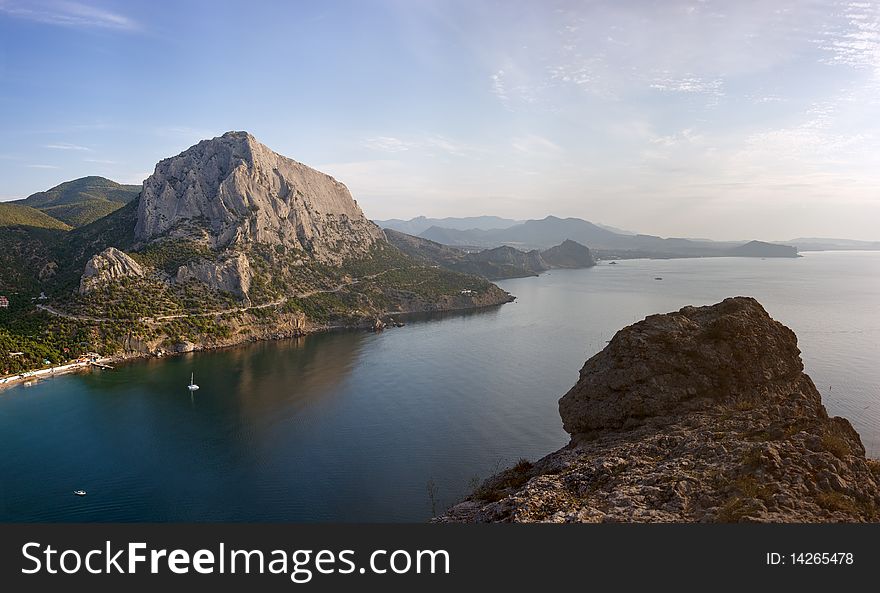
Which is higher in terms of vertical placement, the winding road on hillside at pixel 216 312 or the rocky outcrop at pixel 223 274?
the rocky outcrop at pixel 223 274

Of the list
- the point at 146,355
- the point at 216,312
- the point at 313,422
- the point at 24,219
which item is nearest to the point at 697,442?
the point at 313,422

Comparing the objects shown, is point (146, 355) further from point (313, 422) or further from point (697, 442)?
point (697, 442)

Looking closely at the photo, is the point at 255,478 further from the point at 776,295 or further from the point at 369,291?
the point at 776,295

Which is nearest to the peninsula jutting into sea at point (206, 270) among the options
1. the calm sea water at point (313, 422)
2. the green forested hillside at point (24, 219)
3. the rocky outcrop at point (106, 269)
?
the rocky outcrop at point (106, 269)

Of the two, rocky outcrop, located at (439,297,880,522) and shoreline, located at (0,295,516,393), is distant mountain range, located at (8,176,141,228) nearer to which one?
shoreline, located at (0,295,516,393)

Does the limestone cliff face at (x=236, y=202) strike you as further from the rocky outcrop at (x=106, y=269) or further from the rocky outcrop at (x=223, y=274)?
the rocky outcrop at (x=106, y=269)

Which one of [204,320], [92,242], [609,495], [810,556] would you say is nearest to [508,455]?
[609,495]

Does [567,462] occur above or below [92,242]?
below
